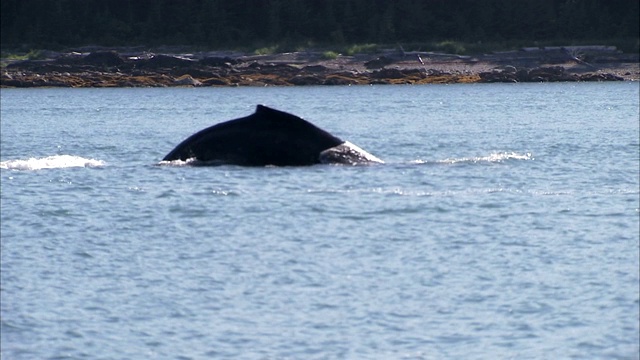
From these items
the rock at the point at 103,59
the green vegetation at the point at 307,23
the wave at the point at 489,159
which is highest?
the green vegetation at the point at 307,23

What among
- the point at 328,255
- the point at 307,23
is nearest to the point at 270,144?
the point at 328,255

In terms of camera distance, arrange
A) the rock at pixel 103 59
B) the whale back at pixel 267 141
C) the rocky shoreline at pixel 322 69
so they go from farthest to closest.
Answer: the rock at pixel 103 59 → the rocky shoreline at pixel 322 69 → the whale back at pixel 267 141

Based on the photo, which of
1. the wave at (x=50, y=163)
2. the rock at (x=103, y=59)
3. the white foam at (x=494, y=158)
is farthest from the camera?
the rock at (x=103, y=59)

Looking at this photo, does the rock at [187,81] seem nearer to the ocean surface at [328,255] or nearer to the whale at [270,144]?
the ocean surface at [328,255]

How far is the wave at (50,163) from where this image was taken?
82.4ft

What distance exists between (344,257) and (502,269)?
1868 mm

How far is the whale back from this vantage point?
2217 cm

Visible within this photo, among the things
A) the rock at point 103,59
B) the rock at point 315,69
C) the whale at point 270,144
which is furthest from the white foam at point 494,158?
the rock at point 103,59

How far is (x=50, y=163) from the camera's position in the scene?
25.6m

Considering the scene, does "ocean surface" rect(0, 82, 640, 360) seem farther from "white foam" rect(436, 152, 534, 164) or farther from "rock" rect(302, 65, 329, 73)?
"rock" rect(302, 65, 329, 73)

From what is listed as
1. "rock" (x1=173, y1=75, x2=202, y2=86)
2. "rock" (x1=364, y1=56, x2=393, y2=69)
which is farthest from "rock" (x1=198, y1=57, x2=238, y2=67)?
"rock" (x1=364, y1=56, x2=393, y2=69)

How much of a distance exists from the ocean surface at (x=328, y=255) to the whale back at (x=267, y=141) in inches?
12.3

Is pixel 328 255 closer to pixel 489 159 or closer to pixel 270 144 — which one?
pixel 270 144

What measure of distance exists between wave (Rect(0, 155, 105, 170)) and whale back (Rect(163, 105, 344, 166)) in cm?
372
